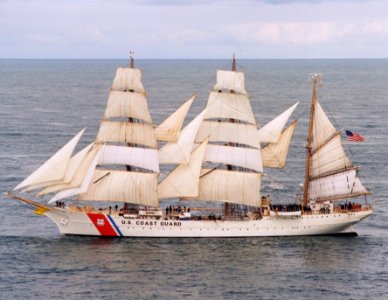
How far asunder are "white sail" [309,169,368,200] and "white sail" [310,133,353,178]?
0.62 metres

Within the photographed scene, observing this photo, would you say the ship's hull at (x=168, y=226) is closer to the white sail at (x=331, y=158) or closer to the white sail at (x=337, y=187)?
the white sail at (x=337, y=187)

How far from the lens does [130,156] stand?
86.6 meters

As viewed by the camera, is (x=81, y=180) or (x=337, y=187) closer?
(x=81, y=180)

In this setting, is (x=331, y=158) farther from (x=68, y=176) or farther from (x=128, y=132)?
(x=68, y=176)

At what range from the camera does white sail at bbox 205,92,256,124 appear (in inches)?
3403

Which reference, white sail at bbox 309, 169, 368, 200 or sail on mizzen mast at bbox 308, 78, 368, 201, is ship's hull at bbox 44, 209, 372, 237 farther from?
sail on mizzen mast at bbox 308, 78, 368, 201

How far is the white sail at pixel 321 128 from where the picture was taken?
289ft

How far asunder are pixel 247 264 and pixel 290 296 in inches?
335

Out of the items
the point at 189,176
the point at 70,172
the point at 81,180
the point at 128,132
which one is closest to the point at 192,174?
the point at 189,176

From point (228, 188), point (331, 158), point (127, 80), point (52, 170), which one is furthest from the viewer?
point (331, 158)

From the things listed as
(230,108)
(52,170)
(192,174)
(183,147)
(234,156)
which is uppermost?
(230,108)

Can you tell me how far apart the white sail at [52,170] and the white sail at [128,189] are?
12.9 ft

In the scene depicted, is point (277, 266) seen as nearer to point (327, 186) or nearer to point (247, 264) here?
point (247, 264)

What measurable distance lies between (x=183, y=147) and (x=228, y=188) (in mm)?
6617
